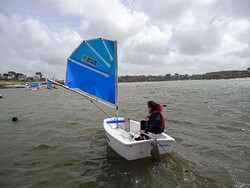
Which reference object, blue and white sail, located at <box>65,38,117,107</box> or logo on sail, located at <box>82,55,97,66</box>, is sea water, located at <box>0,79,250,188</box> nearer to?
blue and white sail, located at <box>65,38,117,107</box>

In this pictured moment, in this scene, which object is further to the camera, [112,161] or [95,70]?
[95,70]

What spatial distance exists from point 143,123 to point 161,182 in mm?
2558

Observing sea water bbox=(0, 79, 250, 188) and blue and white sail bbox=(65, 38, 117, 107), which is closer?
sea water bbox=(0, 79, 250, 188)

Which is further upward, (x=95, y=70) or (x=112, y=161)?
(x=95, y=70)

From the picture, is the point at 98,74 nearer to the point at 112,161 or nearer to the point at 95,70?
the point at 95,70

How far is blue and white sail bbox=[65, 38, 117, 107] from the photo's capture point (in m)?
8.74

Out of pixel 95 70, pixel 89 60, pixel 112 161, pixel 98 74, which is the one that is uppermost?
pixel 89 60

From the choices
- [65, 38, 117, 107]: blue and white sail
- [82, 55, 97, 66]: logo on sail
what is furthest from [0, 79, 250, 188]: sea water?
[82, 55, 97, 66]: logo on sail

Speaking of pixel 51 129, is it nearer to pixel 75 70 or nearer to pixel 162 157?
pixel 75 70

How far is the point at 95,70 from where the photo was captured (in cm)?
905

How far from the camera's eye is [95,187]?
5980mm

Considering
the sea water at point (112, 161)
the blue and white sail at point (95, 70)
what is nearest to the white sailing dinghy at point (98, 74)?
the blue and white sail at point (95, 70)

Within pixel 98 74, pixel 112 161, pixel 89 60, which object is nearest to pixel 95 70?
pixel 98 74

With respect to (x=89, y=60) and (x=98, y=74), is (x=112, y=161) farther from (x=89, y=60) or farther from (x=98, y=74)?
(x=89, y=60)
